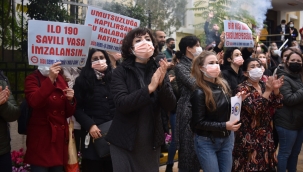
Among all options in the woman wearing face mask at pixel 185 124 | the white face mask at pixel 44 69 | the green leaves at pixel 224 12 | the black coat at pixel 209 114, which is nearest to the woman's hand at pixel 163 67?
the black coat at pixel 209 114

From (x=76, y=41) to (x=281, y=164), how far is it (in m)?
3.45

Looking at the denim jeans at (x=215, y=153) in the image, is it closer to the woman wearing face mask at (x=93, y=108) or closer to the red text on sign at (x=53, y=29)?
the woman wearing face mask at (x=93, y=108)

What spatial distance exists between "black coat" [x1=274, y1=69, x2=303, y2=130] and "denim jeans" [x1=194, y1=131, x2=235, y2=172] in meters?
1.81

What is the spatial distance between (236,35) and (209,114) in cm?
347

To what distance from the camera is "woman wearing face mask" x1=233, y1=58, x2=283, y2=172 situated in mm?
5523

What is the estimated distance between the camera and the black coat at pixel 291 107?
6.30m

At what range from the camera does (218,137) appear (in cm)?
476

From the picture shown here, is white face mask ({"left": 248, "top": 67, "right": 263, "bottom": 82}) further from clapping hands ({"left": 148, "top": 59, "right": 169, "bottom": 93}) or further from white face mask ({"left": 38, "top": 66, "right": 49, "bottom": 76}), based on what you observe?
white face mask ({"left": 38, "top": 66, "right": 49, "bottom": 76})

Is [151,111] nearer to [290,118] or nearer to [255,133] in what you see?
[255,133]

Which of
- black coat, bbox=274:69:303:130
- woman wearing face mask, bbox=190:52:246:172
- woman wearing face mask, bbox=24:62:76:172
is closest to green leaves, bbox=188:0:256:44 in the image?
black coat, bbox=274:69:303:130

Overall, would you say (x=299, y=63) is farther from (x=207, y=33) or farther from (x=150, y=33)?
(x=207, y=33)

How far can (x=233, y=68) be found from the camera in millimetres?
6875

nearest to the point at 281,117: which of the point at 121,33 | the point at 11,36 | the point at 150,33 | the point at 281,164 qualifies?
the point at 281,164

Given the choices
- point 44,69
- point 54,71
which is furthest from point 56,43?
point 54,71
